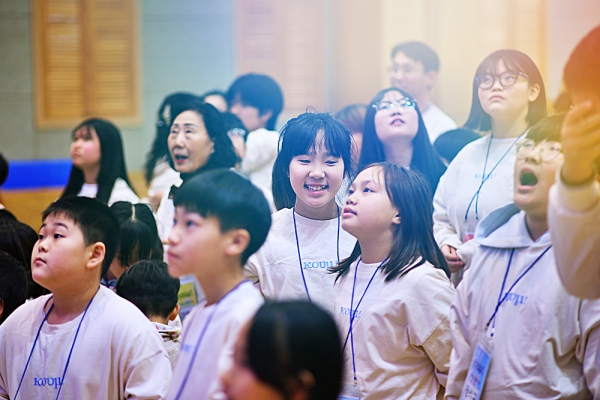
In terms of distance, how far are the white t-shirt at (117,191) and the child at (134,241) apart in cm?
90

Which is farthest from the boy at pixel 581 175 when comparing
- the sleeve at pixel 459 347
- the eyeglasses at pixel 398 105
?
the eyeglasses at pixel 398 105

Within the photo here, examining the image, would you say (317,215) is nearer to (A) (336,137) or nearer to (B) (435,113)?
(A) (336,137)

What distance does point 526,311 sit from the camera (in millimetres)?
2049

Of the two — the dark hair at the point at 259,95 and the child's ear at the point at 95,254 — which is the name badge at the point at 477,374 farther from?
the dark hair at the point at 259,95

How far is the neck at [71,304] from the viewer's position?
2.29 m

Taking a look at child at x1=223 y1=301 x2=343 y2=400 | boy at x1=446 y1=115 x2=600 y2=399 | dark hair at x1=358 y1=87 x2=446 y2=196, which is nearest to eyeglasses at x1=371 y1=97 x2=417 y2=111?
dark hair at x1=358 y1=87 x2=446 y2=196

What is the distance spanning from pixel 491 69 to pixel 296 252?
1292 millimetres

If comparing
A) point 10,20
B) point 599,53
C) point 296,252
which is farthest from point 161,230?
point 10,20

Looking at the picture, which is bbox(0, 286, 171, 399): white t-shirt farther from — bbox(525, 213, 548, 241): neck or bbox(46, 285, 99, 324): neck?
bbox(525, 213, 548, 241): neck

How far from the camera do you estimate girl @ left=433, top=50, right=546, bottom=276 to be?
126 inches

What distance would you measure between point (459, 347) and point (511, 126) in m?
1.40

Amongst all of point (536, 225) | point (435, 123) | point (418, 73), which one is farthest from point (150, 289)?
point (418, 73)

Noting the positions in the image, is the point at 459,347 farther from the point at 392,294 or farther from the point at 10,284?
the point at 10,284

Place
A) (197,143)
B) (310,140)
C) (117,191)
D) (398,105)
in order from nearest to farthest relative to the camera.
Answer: (310,140), (398,105), (197,143), (117,191)
